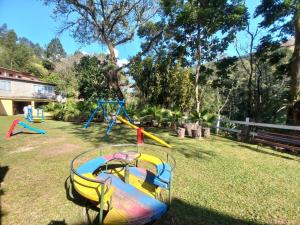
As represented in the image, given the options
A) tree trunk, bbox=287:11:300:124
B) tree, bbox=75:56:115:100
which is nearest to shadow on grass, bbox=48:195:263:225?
tree trunk, bbox=287:11:300:124

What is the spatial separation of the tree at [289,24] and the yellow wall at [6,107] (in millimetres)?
29663

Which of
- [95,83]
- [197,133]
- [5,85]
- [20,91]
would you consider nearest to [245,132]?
[197,133]

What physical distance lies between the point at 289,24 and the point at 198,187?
14000 mm

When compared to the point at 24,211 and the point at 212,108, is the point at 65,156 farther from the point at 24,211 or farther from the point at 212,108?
the point at 212,108

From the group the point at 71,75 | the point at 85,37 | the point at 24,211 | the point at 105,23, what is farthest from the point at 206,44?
the point at 71,75

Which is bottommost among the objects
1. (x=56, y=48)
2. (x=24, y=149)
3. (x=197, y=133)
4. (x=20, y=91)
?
(x=24, y=149)

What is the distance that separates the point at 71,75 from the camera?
40.8m

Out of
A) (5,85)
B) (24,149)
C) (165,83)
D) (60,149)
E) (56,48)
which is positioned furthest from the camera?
(56,48)

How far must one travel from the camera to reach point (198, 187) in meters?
4.54

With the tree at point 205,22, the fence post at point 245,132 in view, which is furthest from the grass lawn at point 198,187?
the tree at point 205,22

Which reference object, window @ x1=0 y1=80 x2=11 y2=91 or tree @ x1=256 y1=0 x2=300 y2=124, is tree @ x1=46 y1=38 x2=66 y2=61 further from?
tree @ x1=256 y1=0 x2=300 y2=124

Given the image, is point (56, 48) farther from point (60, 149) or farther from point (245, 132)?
point (245, 132)

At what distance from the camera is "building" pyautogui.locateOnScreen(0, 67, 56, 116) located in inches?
1105

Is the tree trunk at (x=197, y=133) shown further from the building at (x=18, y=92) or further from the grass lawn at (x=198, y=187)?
the building at (x=18, y=92)
